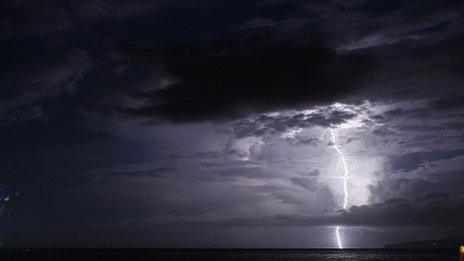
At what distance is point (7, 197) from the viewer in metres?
112

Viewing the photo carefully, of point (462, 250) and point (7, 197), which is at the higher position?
point (7, 197)

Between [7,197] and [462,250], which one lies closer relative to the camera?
[462,250]

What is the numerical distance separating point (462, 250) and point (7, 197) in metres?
103

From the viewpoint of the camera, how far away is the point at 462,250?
→ 4216 centimetres
